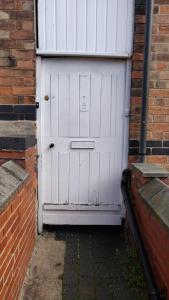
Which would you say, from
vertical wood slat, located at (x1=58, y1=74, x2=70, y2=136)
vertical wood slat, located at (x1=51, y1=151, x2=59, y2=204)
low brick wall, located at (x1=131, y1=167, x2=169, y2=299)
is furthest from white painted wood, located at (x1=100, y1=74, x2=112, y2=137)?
low brick wall, located at (x1=131, y1=167, x2=169, y2=299)

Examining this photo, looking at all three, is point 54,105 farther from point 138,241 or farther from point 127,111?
point 138,241

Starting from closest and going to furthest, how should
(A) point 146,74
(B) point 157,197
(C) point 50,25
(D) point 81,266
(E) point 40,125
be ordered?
(B) point 157,197 → (D) point 81,266 → (A) point 146,74 → (C) point 50,25 → (E) point 40,125

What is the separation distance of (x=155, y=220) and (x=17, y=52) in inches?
91.3

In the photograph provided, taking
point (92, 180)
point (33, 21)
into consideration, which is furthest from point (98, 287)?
point (33, 21)

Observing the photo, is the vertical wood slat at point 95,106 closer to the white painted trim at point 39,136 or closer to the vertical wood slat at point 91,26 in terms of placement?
the vertical wood slat at point 91,26

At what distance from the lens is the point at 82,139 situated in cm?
355

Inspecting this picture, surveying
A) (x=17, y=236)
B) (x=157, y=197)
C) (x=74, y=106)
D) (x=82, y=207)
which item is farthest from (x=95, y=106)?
(x=17, y=236)

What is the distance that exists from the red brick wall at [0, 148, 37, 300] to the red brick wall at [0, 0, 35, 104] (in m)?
0.69

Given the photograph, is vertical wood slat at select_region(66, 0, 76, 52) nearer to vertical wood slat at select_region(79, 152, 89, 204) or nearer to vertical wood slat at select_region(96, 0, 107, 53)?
vertical wood slat at select_region(96, 0, 107, 53)

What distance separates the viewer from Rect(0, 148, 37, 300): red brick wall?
207 centimetres

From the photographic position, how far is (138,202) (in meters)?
3.00

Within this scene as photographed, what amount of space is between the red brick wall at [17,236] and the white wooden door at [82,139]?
0.35 m

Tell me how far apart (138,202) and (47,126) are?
4.56 ft

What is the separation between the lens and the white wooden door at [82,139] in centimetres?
344
